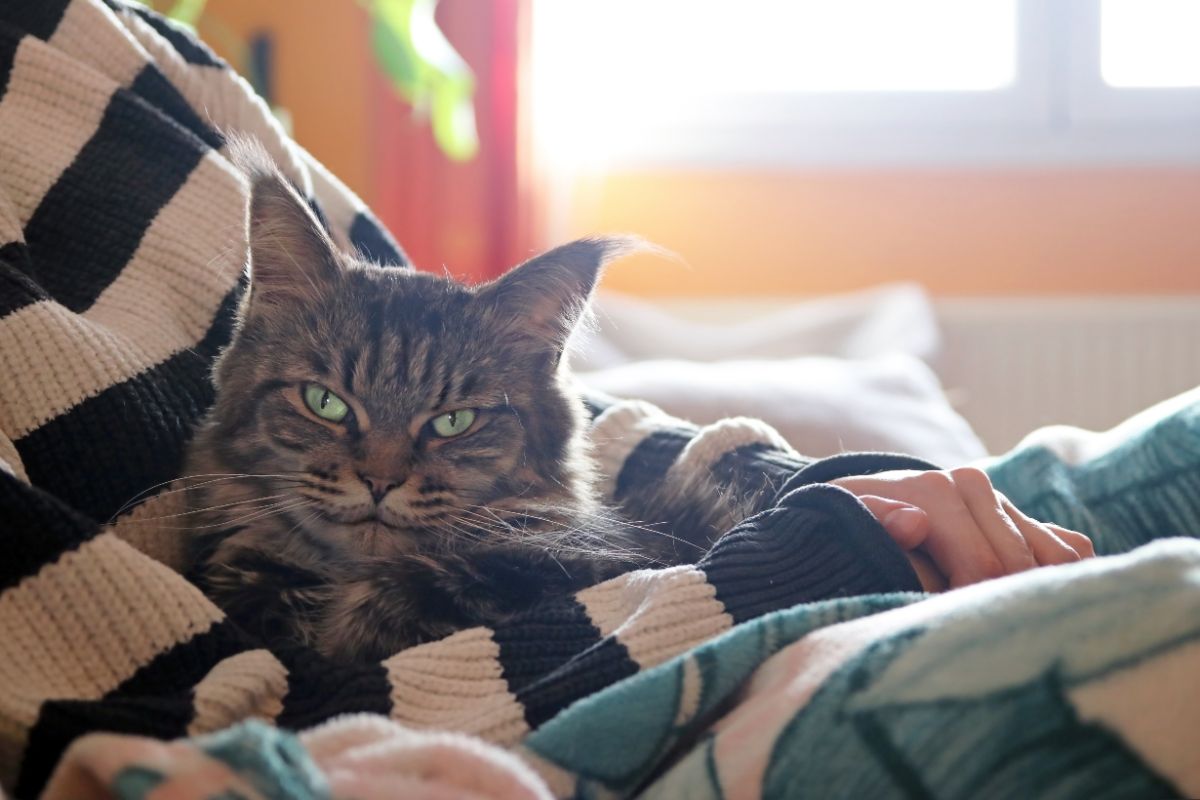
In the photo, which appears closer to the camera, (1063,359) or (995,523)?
(995,523)

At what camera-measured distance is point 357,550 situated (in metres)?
1.05

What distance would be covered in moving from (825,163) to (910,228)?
31 cm

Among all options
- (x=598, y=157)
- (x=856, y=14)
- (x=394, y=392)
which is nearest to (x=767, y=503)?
(x=394, y=392)

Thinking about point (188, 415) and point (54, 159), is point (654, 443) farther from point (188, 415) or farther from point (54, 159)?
point (54, 159)

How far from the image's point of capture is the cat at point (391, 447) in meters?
0.98

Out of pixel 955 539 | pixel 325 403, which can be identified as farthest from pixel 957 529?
pixel 325 403

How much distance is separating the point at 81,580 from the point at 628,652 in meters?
0.35

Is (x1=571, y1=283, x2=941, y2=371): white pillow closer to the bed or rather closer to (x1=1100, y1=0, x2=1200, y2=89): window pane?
(x1=1100, y1=0, x2=1200, y2=89): window pane

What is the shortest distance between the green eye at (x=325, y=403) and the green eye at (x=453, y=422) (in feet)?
0.28

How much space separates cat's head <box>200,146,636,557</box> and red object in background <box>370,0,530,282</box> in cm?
208

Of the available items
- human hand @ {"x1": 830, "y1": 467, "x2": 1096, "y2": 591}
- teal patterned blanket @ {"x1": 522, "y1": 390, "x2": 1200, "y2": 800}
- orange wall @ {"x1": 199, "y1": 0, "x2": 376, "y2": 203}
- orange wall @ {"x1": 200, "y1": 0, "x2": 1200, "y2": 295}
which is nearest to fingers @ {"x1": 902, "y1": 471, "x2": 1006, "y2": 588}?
human hand @ {"x1": 830, "y1": 467, "x2": 1096, "y2": 591}

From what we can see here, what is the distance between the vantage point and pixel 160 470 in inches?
39.8

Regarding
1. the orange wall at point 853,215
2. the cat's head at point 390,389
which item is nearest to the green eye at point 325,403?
the cat's head at point 390,389

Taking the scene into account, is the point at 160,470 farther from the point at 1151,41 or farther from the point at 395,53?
the point at 1151,41
